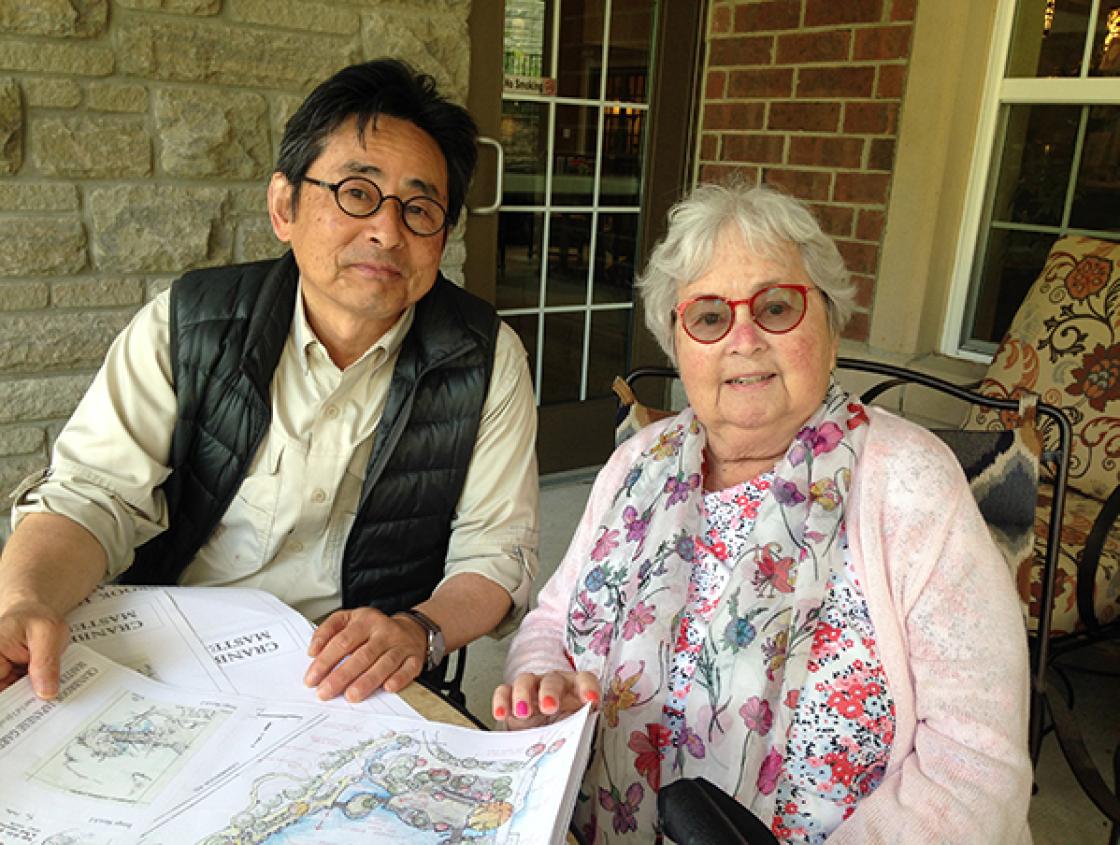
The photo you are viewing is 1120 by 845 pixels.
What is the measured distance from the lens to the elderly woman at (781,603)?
3.52 feet

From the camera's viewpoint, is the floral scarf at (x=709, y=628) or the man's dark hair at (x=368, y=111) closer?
the floral scarf at (x=709, y=628)

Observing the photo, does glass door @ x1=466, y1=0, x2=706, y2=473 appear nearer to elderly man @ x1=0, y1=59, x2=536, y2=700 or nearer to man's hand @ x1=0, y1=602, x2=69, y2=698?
elderly man @ x1=0, y1=59, x2=536, y2=700

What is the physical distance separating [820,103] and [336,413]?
106 inches

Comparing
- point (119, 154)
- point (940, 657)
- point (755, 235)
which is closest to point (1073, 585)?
point (940, 657)

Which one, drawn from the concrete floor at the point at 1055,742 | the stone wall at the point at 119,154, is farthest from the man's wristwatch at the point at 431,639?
the stone wall at the point at 119,154

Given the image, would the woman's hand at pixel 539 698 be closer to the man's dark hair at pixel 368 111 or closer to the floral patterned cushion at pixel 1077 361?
the man's dark hair at pixel 368 111

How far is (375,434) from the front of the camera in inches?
57.9

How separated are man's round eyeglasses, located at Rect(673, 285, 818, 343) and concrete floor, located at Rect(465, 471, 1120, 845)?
4.55ft

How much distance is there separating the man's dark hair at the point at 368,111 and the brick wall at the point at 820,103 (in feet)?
7.27

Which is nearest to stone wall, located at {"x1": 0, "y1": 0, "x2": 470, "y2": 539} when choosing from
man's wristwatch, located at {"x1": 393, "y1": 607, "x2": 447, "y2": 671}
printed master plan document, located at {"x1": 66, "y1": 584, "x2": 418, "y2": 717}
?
printed master plan document, located at {"x1": 66, "y1": 584, "x2": 418, "y2": 717}

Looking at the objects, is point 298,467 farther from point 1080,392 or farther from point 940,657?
point 1080,392

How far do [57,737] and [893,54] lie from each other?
3.25 meters

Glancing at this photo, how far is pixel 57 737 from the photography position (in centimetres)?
88

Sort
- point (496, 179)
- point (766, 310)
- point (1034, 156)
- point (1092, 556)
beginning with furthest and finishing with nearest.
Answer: point (496, 179), point (1034, 156), point (1092, 556), point (766, 310)
